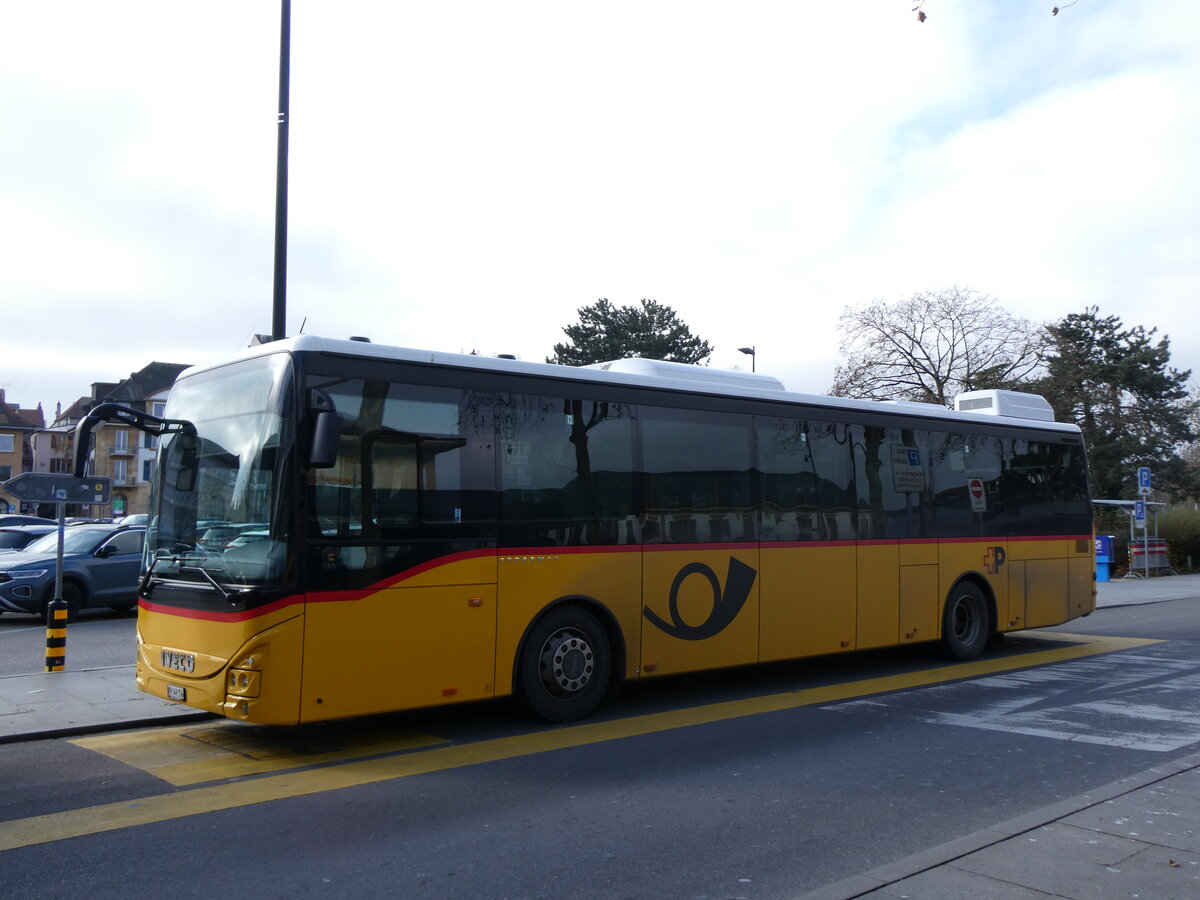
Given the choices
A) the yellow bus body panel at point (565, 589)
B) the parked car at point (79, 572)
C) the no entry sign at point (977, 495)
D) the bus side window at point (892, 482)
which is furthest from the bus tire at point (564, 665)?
the parked car at point (79, 572)

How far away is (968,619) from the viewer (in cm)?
1343

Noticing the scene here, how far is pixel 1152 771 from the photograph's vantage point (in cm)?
707

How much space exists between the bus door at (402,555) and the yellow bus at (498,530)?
0.06ft

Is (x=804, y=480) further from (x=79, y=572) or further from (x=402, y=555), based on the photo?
(x=79, y=572)

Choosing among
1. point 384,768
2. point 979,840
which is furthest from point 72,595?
point 979,840

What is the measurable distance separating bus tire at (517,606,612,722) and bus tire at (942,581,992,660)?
571cm

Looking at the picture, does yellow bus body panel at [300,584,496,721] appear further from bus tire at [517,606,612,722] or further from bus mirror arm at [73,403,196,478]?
bus mirror arm at [73,403,196,478]

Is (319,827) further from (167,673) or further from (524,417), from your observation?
(524,417)

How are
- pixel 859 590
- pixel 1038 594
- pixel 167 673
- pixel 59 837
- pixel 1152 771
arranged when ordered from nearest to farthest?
pixel 59 837 → pixel 1152 771 → pixel 167 673 → pixel 859 590 → pixel 1038 594

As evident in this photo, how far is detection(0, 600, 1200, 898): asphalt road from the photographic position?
202 inches

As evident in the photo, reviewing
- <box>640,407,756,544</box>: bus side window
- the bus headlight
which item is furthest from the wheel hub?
the bus headlight

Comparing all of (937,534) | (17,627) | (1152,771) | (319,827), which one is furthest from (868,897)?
(17,627)

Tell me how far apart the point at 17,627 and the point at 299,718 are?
12514mm

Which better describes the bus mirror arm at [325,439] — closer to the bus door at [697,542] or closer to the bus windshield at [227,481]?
the bus windshield at [227,481]
